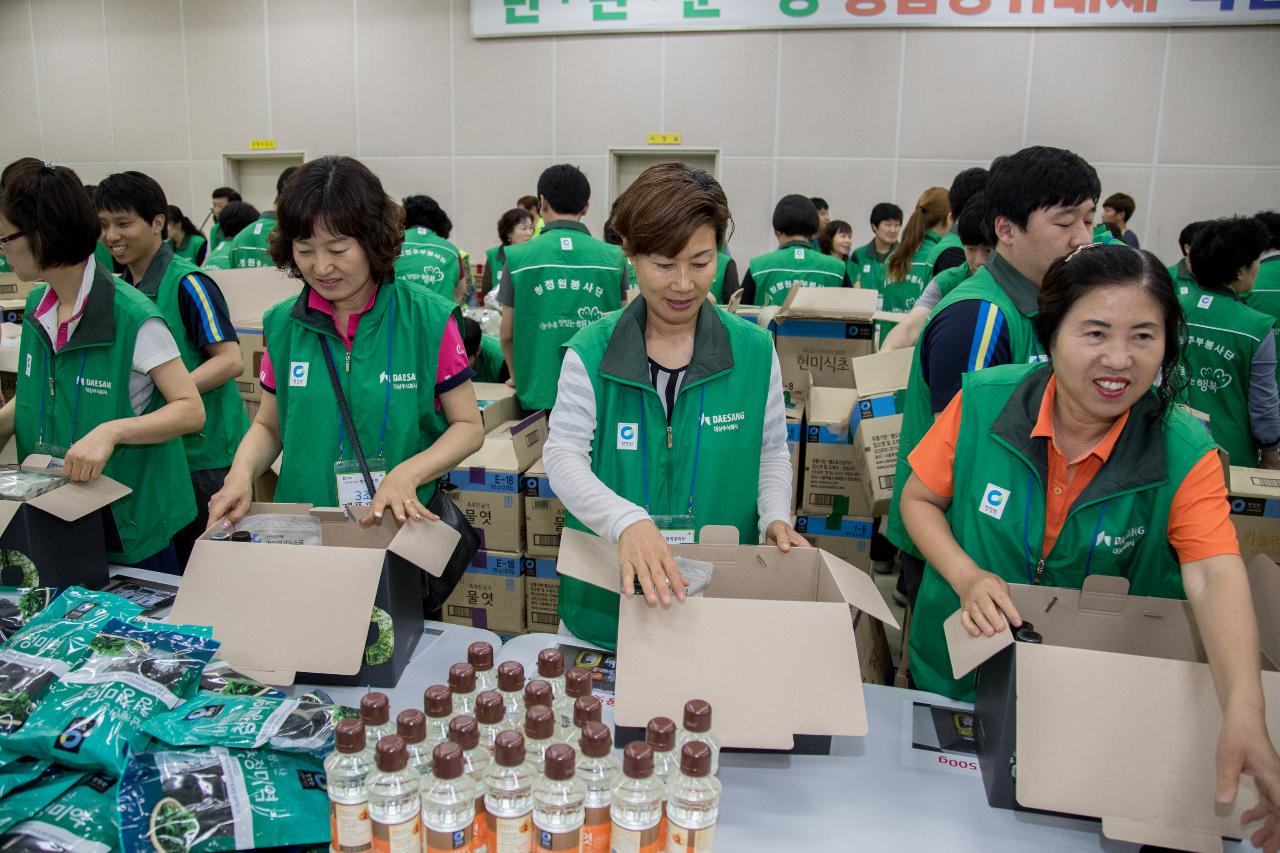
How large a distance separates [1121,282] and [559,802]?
1.06 metres

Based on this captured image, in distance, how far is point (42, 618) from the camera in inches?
49.9

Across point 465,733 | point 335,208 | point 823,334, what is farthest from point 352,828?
point 823,334

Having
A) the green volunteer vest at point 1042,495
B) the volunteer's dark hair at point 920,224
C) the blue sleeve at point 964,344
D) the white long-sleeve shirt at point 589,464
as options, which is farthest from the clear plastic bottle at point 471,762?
the volunteer's dark hair at point 920,224

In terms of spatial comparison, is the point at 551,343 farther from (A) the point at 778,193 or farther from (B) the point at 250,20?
(B) the point at 250,20

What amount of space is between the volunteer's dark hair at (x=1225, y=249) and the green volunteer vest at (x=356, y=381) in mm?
3009

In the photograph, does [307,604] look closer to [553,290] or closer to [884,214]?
[553,290]

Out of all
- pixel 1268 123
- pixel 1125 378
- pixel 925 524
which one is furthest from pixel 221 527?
pixel 1268 123

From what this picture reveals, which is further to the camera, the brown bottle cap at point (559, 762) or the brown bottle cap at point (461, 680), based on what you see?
the brown bottle cap at point (461, 680)

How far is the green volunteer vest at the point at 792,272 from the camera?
180 inches

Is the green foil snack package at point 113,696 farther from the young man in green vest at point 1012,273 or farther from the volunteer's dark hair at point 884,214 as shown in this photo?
the volunteer's dark hair at point 884,214

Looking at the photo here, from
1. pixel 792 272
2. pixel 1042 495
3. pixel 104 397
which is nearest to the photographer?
pixel 1042 495

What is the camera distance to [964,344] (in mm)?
1711

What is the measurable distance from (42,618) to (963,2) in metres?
7.55

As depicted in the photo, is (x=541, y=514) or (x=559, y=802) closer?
(x=559, y=802)
